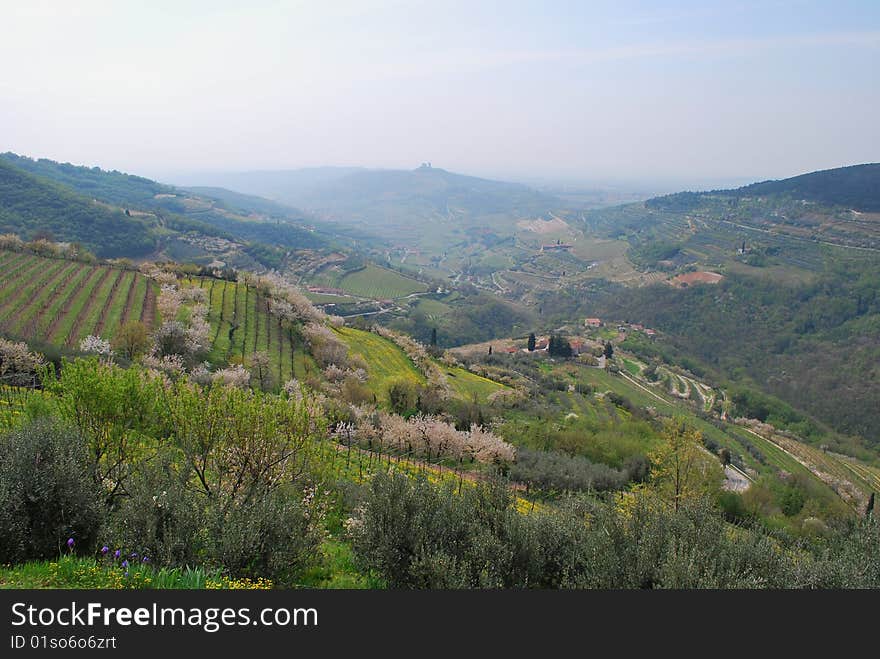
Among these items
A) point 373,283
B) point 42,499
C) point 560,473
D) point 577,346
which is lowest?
point 577,346

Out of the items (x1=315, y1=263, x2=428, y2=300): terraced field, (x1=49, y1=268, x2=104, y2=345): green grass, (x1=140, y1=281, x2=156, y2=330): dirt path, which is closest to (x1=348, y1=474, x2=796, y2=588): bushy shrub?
(x1=49, y1=268, x2=104, y2=345): green grass

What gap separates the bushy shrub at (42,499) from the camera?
1038 centimetres

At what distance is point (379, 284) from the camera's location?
179 m

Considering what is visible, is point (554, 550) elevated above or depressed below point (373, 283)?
above

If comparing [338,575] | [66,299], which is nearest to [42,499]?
[338,575]

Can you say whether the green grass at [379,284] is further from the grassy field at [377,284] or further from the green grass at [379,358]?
the green grass at [379,358]

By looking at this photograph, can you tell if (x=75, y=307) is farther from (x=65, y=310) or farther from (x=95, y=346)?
(x=95, y=346)

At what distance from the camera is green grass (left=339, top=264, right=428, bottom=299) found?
16950cm

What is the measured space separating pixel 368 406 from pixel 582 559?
35.7 metres

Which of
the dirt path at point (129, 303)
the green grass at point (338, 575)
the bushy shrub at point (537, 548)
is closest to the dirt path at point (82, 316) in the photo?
the dirt path at point (129, 303)

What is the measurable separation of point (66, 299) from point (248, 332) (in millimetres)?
21213

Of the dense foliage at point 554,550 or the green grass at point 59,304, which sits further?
→ the green grass at point 59,304

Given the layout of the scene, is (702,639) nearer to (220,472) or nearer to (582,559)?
(582,559)

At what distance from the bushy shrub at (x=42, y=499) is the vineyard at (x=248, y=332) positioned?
4231 cm
